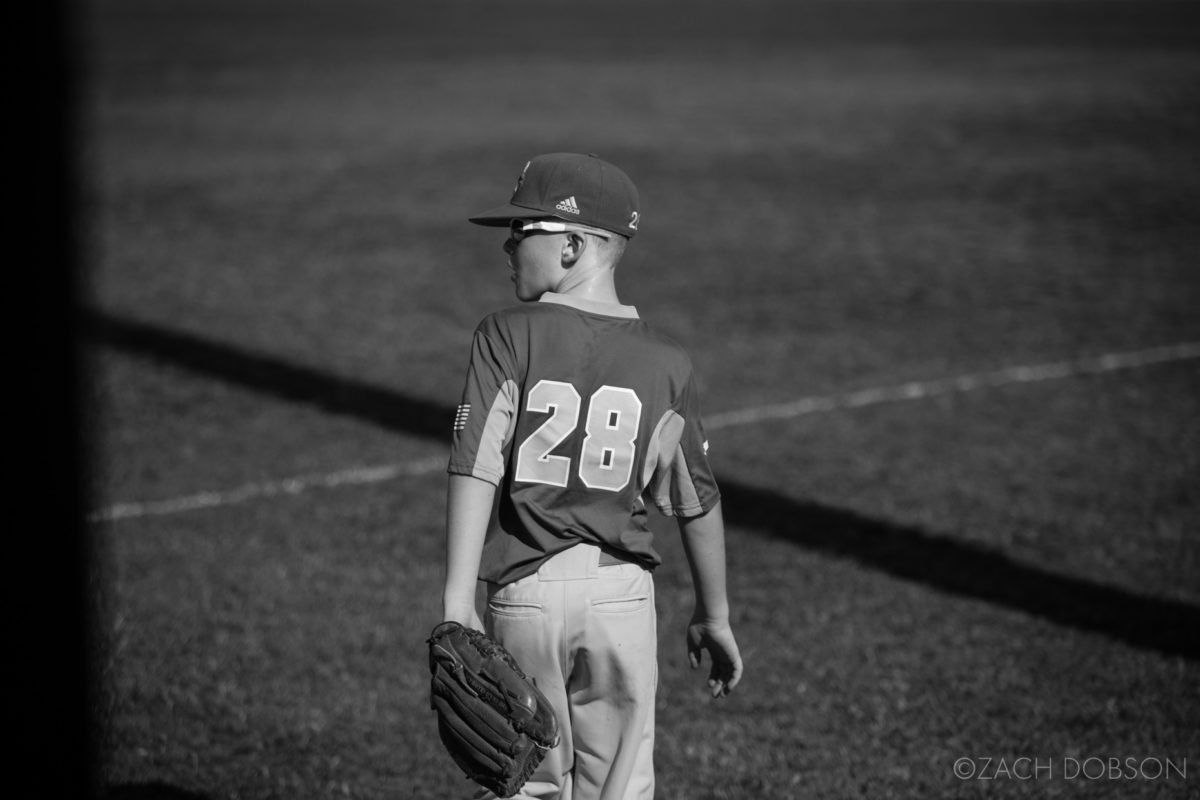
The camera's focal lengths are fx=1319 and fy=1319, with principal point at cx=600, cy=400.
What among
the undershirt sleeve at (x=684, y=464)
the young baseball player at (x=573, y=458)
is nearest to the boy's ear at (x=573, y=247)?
the young baseball player at (x=573, y=458)

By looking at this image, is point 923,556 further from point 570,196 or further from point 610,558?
point 570,196

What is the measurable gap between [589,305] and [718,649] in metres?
0.84

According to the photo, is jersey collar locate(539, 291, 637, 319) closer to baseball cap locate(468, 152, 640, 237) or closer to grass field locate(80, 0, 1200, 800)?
baseball cap locate(468, 152, 640, 237)

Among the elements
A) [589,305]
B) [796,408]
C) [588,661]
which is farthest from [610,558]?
[796,408]

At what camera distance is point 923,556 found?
5535 mm

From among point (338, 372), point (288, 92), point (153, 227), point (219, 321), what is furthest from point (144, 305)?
point (288, 92)

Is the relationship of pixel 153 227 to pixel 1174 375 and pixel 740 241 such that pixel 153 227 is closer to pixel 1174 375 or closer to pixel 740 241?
pixel 740 241

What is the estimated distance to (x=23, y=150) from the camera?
4.34 ft

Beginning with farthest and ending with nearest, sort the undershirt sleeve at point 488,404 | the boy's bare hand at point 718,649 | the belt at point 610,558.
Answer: the boy's bare hand at point 718,649 → the belt at point 610,558 → the undershirt sleeve at point 488,404

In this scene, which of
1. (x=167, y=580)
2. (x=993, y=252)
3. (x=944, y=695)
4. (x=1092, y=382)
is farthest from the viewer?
(x=993, y=252)

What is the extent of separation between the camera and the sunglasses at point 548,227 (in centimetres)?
271

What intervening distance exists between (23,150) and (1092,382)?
787 cm

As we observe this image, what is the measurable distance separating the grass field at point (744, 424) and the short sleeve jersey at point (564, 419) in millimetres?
1369

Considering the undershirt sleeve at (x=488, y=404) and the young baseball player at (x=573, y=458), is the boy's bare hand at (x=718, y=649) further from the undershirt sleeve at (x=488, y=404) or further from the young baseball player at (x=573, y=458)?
the undershirt sleeve at (x=488, y=404)
